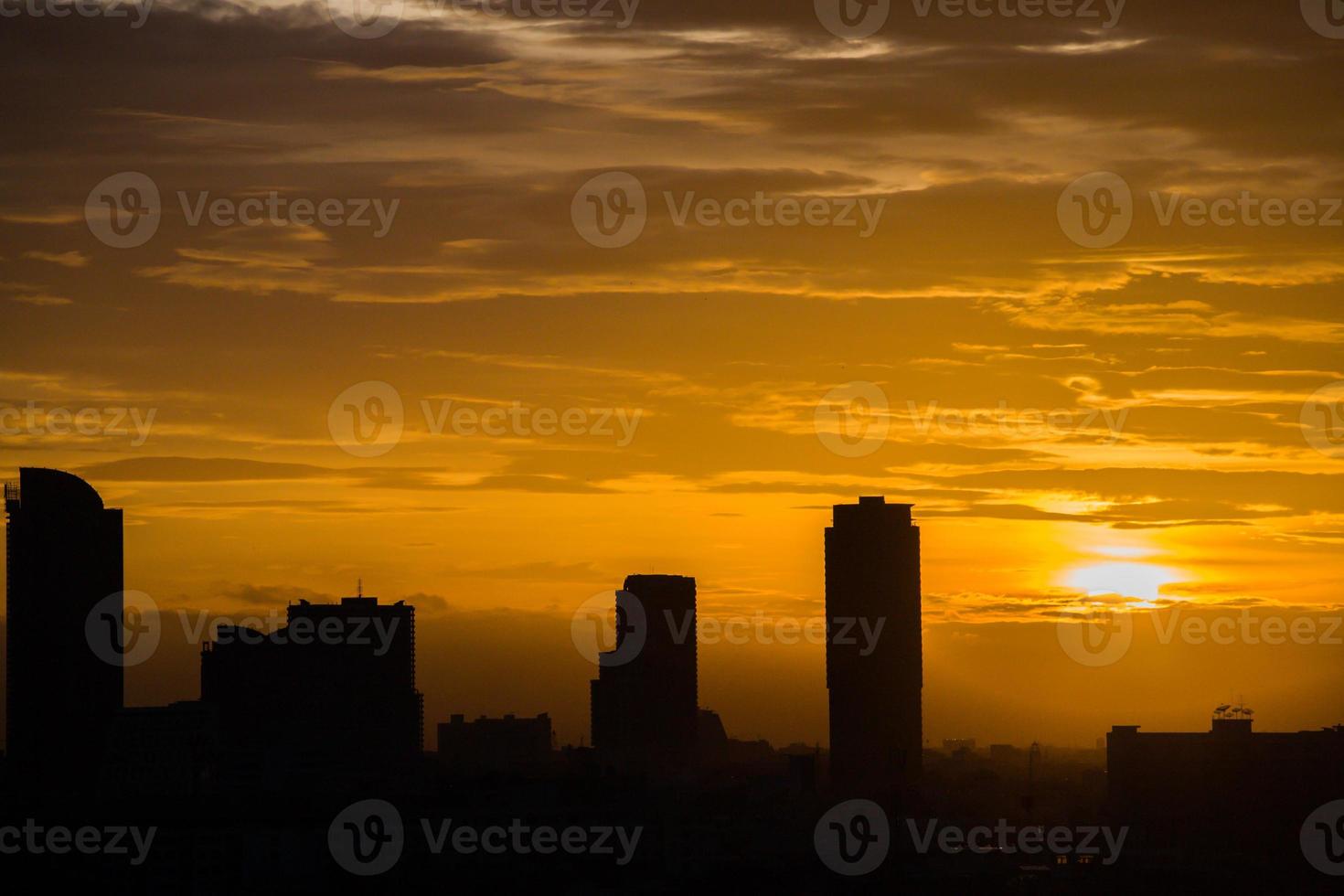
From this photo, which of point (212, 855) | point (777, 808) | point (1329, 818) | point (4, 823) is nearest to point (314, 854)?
point (212, 855)

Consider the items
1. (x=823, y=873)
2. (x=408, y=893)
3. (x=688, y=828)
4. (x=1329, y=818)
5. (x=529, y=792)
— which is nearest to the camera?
(x=408, y=893)

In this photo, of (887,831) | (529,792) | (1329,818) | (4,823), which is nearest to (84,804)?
(4,823)

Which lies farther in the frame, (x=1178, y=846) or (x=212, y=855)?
(x=1178, y=846)

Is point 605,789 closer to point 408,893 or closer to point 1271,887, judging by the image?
point 408,893

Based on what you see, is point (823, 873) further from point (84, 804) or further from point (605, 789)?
point (84, 804)

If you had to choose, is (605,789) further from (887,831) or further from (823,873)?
A: (823,873)

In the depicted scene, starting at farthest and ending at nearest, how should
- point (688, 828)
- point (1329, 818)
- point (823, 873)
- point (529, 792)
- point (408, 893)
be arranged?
point (1329, 818)
point (529, 792)
point (688, 828)
point (823, 873)
point (408, 893)

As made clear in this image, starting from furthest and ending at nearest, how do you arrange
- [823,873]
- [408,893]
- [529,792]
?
[529,792], [823,873], [408,893]

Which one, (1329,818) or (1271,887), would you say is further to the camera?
(1329,818)
